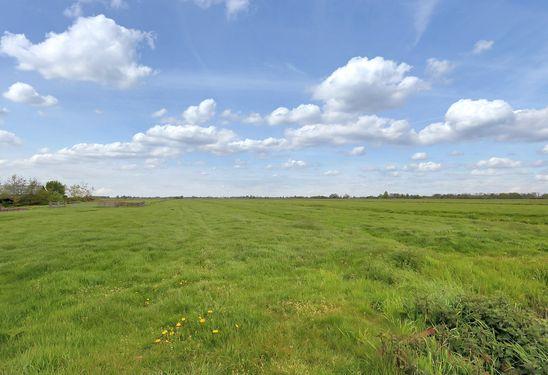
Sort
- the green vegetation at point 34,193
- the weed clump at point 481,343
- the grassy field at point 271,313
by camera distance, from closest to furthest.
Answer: the weed clump at point 481,343, the grassy field at point 271,313, the green vegetation at point 34,193

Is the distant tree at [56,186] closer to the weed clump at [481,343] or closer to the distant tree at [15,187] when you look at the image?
the distant tree at [15,187]

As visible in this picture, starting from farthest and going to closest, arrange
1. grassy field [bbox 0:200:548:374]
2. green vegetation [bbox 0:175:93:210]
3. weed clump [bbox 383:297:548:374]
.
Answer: green vegetation [bbox 0:175:93:210] < grassy field [bbox 0:200:548:374] < weed clump [bbox 383:297:548:374]

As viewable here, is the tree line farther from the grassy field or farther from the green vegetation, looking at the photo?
the grassy field

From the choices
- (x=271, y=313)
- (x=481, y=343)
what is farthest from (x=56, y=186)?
(x=481, y=343)

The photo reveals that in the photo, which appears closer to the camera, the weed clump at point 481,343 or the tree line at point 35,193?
the weed clump at point 481,343

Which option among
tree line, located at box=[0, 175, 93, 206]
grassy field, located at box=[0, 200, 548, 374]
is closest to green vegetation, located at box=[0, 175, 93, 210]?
tree line, located at box=[0, 175, 93, 206]

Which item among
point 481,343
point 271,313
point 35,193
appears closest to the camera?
point 481,343

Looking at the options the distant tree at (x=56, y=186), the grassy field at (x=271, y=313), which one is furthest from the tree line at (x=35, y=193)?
the grassy field at (x=271, y=313)

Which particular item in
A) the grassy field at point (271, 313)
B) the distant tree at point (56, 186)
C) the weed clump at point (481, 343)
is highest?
the distant tree at point (56, 186)

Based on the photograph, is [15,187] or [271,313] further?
[15,187]

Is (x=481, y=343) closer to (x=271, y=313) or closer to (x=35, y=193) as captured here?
(x=271, y=313)

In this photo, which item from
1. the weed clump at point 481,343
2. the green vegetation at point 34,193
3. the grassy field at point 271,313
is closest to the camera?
the weed clump at point 481,343

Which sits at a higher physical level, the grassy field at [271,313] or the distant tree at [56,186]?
the distant tree at [56,186]

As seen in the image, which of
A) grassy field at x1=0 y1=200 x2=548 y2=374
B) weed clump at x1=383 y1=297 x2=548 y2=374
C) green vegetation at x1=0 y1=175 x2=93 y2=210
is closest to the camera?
weed clump at x1=383 y1=297 x2=548 y2=374
